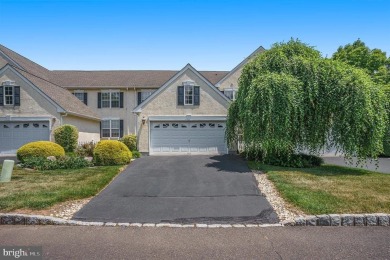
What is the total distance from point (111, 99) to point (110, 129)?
277 centimetres

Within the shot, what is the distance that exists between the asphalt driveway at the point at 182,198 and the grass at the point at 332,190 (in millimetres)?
873

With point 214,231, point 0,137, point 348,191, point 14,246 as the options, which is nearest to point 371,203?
point 348,191

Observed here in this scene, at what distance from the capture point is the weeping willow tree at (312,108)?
10836mm

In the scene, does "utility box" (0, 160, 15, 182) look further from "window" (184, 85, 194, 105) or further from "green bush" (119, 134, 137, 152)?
"window" (184, 85, 194, 105)

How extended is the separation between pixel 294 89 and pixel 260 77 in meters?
1.58

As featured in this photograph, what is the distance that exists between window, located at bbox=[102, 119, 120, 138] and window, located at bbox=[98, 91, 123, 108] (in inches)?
58.3

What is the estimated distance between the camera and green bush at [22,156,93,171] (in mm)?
11859

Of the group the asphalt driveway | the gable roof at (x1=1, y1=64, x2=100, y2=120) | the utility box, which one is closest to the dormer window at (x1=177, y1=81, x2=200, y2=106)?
the asphalt driveway

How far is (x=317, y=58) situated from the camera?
12.7 meters

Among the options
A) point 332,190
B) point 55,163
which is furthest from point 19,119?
point 332,190

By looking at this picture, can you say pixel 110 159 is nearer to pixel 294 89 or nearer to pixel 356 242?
pixel 294 89

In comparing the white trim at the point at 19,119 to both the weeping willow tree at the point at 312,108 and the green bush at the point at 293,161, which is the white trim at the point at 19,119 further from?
the green bush at the point at 293,161

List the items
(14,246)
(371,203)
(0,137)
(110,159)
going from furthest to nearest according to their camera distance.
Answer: (0,137) → (110,159) → (371,203) → (14,246)

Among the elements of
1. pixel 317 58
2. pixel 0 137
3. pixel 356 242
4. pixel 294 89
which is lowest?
pixel 356 242
